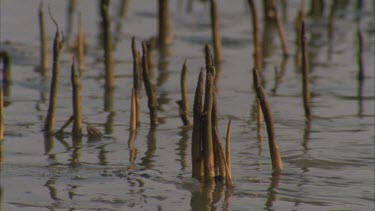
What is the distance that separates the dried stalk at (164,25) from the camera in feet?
25.6

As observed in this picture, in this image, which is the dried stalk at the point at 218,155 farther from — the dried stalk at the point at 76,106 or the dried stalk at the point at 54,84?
the dried stalk at the point at 54,84

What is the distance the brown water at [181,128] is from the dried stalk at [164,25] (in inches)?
3.6

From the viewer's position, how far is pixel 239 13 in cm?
973

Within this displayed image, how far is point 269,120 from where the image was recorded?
4.57 m

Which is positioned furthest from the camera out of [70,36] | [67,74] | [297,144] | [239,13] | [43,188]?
[239,13]

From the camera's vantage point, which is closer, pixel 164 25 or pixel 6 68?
pixel 6 68

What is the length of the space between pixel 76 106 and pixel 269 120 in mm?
1186

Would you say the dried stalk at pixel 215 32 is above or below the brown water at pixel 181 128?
above

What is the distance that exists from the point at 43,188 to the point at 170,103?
2.08 metres

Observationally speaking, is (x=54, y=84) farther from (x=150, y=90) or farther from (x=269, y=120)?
(x=269, y=120)

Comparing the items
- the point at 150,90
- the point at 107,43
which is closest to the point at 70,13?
the point at 107,43

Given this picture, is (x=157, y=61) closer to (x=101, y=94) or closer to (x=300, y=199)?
(x=101, y=94)

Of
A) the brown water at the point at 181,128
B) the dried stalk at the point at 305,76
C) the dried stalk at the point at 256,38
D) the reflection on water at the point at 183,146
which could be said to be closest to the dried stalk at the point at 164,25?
the brown water at the point at 181,128

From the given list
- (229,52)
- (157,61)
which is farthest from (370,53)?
(157,61)
